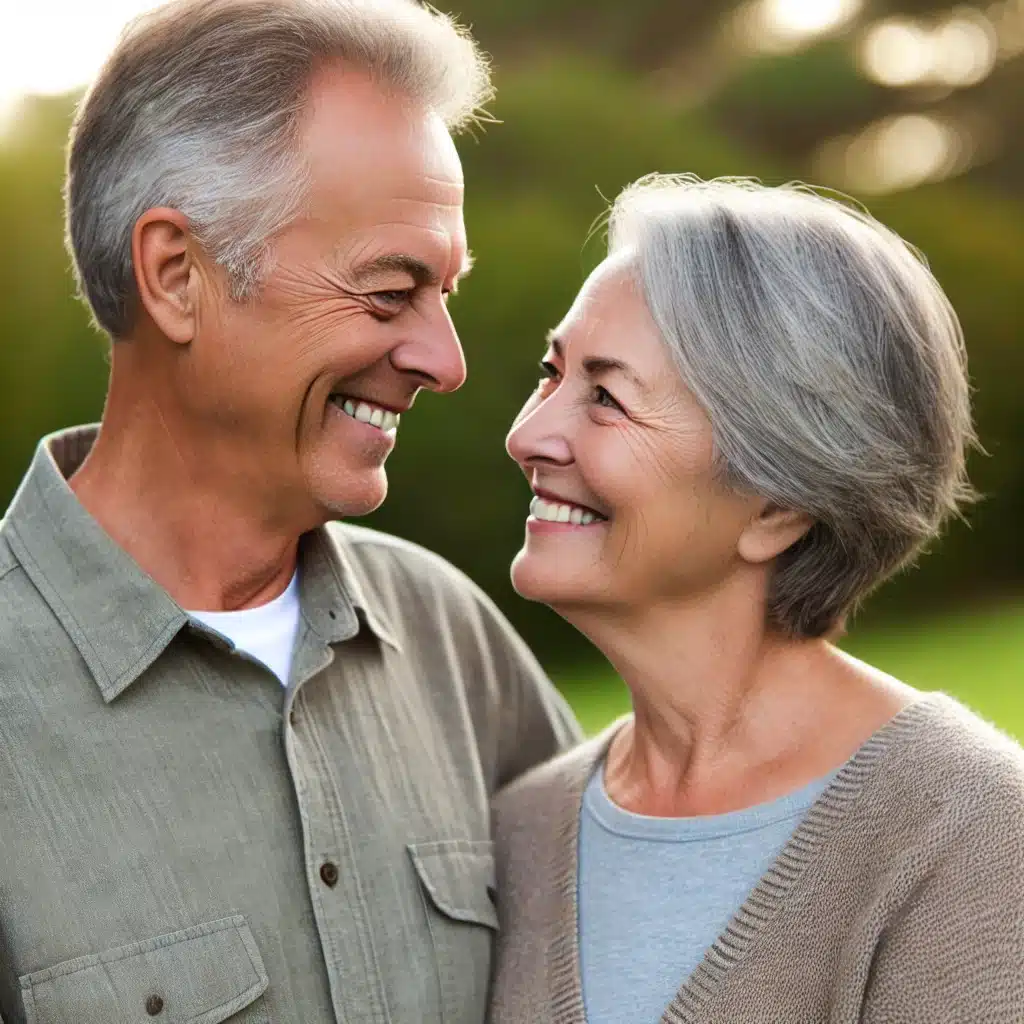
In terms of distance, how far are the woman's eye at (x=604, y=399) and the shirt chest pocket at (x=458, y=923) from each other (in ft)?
2.29

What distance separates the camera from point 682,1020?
190 cm

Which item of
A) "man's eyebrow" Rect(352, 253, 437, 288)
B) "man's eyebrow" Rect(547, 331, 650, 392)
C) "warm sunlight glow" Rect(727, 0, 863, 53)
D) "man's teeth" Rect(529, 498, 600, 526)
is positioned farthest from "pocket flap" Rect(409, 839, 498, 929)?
"warm sunlight glow" Rect(727, 0, 863, 53)

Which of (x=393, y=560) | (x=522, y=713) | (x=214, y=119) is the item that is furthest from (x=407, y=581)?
(x=214, y=119)

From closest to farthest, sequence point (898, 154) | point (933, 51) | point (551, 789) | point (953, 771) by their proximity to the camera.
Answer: point (953, 771), point (551, 789), point (898, 154), point (933, 51)

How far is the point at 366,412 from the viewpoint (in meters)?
2.24

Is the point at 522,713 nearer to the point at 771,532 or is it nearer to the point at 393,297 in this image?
the point at 771,532

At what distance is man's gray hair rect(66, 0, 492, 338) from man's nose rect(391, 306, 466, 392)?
0.25 meters

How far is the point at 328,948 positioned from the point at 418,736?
0.41m

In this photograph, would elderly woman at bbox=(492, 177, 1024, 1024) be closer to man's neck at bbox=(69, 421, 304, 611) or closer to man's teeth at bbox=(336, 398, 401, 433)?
man's teeth at bbox=(336, 398, 401, 433)

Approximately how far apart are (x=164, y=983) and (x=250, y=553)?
0.64 meters

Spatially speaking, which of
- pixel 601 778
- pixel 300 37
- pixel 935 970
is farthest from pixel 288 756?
pixel 300 37

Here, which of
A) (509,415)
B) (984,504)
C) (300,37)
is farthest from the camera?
(984,504)

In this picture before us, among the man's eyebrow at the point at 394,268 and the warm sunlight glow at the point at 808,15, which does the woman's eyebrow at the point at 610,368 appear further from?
the warm sunlight glow at the point at 808,15

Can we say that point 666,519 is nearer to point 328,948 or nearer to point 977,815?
point 977,815
